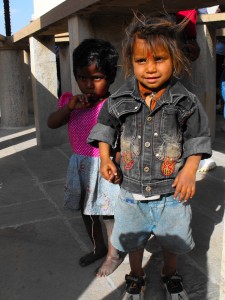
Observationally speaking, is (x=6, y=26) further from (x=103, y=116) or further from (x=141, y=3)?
(x=103, y=116)

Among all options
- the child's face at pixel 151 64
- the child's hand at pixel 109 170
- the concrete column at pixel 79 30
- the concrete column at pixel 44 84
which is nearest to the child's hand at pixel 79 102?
the child's hand at pixel 109 170

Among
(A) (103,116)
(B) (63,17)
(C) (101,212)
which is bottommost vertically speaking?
(C) (101,212)

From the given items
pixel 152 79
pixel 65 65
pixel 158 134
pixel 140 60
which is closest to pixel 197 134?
pixel 158 134

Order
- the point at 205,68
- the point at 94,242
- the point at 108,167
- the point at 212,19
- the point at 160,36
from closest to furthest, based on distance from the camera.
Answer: the point at 160,36
the point at 108,167
the point at 94,242
the point at 212,19
the point at 205,68

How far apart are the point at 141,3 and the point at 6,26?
7.84m

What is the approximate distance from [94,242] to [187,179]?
1.09 m

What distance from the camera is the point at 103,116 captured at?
2193 millimetres

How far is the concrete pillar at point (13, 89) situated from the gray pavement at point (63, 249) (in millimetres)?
3840

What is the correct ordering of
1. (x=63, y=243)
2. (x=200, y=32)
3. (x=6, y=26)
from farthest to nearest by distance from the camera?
(x=6, y=26) → (x=200, y=32) → (x=63, y=243)

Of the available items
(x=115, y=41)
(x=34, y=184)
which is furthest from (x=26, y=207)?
(x=115, y=41)

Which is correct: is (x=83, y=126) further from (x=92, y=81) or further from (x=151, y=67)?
(x=151, y=67)

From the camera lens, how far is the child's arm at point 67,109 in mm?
2508

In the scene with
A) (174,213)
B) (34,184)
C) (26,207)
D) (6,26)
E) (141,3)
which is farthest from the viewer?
(6,26)

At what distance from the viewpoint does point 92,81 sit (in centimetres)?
254
